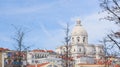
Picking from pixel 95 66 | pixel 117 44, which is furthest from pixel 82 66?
pixel 117 44

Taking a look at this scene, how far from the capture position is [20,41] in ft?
130

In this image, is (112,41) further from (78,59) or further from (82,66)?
(78,59)

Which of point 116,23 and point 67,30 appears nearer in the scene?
point 116,23

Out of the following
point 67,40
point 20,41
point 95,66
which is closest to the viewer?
point 20,41

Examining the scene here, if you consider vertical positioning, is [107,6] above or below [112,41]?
above

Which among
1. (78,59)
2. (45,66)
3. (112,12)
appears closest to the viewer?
(112,12)

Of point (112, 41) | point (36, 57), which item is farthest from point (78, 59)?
point (112, 41)

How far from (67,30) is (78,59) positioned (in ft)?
471

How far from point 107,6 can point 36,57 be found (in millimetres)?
176261

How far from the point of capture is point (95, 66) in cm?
15175

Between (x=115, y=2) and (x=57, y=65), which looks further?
(x=57, y=65)

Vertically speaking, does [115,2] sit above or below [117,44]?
above

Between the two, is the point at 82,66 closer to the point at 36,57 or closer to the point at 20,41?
the point at 36,57

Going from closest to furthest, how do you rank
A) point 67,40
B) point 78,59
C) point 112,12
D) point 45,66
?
1. point 112,12
2. point 67,40
3. point 45,66
4. point 78,59
